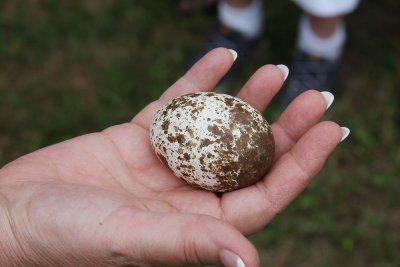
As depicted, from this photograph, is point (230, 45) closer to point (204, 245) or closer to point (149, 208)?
point (149, 208)

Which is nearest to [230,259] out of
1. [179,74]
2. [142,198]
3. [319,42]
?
[142,198]

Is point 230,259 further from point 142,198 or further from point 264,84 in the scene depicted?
point 264,84

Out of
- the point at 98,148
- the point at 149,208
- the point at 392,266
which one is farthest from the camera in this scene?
the point at 392,266

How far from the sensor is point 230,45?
147 inches

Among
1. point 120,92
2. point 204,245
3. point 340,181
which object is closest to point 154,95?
point 120,92

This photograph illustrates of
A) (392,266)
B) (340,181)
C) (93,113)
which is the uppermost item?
(93,113)

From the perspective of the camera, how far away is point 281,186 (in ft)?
6.56

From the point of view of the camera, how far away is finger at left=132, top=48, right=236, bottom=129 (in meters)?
2.47

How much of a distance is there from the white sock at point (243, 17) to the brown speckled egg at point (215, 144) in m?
1.63

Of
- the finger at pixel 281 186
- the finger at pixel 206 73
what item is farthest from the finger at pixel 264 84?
the finger at pixel 281 186

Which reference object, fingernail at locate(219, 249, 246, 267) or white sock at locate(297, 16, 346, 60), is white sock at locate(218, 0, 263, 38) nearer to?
white sock at locate(297, 16, 346, 60)

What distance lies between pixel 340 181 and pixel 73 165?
5.72ft

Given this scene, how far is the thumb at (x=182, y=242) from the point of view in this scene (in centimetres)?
153

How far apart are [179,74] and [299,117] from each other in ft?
5.35
